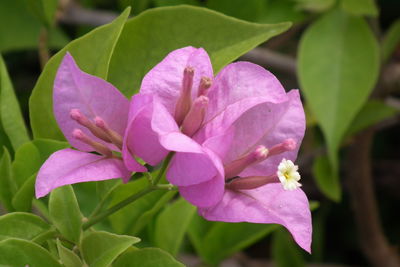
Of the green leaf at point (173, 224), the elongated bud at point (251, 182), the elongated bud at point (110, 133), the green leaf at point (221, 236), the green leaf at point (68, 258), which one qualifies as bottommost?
the green leaf at point (221, 236)

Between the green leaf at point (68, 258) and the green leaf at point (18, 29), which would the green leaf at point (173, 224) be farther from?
the green leaf at point (18, 29)

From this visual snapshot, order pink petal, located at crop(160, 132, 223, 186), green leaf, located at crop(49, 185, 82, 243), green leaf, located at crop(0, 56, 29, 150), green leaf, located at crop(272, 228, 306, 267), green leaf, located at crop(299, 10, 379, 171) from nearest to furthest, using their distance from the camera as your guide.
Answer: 1. pink petal, located at crop(160, 132, 223, 186)
2. green leaf, located at crop(49, 185, 82, 243)
3. green leaf, located at crop(0, 56, 29, 150)
4. green leaf, located at crop(299, 10, 379, 171)
5. green leaf, located at crop(272, 228, 306, 267)

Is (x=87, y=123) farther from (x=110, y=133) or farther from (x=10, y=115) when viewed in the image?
(x=10, y=115)

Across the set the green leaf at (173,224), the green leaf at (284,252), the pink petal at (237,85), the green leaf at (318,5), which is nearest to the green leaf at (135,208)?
the green leaf at (173,224)

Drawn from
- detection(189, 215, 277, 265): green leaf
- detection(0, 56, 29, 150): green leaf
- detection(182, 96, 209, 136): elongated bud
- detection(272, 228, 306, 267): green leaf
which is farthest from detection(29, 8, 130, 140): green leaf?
detection(272, 228, 306, 267): green leaf

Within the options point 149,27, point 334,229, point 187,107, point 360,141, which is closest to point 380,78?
point 360,141

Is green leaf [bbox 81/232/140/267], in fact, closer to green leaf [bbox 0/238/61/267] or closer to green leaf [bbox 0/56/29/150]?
green leaf [bbox 0/238/61/267]
